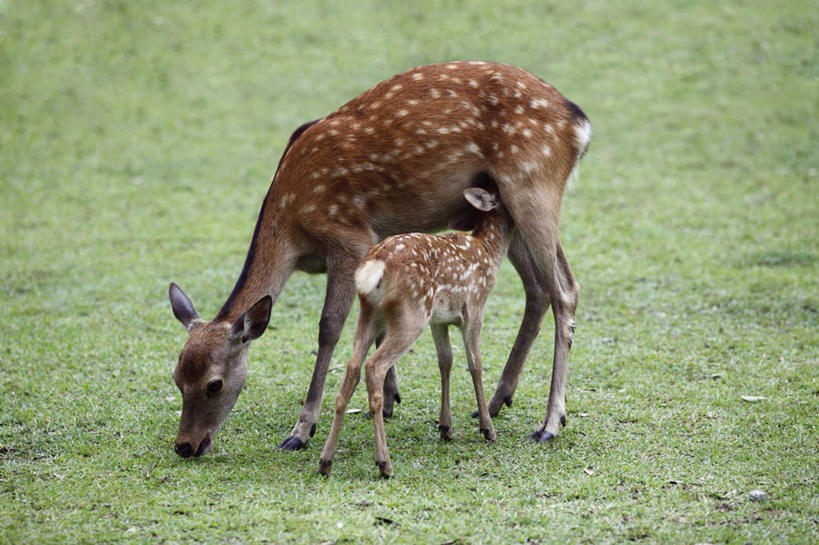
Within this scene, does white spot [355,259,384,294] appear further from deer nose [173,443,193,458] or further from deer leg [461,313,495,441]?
deer nose [173,443,193,458]

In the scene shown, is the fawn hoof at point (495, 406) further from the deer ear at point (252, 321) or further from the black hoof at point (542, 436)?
the deer ear at point (252, 321)

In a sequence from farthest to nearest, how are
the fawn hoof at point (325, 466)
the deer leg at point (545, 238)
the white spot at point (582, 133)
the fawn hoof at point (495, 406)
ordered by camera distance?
the fawn hoof at point (495, 406), the white spot at point (582, 133), the deer leg at point (545, 238), the fawn hoof at point (325, 466)

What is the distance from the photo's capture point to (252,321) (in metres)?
5.18

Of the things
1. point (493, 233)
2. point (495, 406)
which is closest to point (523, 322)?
point (495, 406)

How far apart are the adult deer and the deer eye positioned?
45 centimetres

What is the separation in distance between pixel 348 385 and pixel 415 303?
0.56m

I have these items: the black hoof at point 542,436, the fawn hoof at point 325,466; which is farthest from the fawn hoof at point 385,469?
the black hoof at point 542,436

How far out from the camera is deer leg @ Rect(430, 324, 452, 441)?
5.30 metres

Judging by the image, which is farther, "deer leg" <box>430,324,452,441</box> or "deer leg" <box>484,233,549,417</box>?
"deer leg" <box>484,233,549,417</box>

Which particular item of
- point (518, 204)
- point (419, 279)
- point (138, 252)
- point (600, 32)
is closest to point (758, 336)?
point (518, 204)

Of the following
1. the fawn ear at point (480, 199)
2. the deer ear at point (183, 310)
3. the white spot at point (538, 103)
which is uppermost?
the white spot at point (538, 103)

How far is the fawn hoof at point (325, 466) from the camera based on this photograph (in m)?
4.80

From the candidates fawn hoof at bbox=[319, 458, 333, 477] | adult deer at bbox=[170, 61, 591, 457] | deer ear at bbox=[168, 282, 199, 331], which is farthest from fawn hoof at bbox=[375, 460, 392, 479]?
deer ear at bbox=[168, 282, 199, 331]

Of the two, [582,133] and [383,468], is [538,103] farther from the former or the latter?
[383,468]
